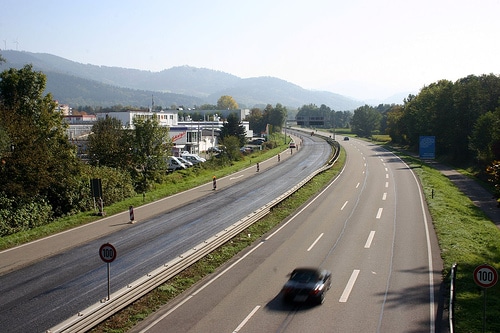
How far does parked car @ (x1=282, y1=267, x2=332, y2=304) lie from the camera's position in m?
15.8

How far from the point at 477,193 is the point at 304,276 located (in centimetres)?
3774

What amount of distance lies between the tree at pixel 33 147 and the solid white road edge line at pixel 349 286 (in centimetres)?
1935

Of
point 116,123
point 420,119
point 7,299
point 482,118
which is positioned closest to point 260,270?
point 7,299

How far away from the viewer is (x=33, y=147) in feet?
93.1

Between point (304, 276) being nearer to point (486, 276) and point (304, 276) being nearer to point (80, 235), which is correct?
point (486, 276)

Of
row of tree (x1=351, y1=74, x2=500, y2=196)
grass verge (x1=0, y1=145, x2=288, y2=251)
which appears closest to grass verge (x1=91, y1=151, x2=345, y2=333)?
grass verge (x1=0, y1=145, x2=288, y2=251)

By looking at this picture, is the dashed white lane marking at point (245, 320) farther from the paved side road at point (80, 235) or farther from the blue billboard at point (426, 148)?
the blue billboard at point (426, 148)

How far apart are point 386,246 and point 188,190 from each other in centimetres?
2217

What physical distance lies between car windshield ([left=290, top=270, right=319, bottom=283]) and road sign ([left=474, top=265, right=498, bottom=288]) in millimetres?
5338

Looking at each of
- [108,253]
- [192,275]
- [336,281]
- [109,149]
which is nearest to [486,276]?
[336,281]

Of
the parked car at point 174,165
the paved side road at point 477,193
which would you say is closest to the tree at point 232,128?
the parked car at point 174,165

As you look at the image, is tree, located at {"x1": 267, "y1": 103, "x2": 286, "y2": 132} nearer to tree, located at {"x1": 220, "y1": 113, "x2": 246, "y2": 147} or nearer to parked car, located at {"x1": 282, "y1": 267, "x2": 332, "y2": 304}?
tree, located at {"x1": 220, "y1": 113, "x2": 246, "y2": 147}

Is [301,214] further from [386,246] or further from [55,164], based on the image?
[55,164]

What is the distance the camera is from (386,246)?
2391cm
